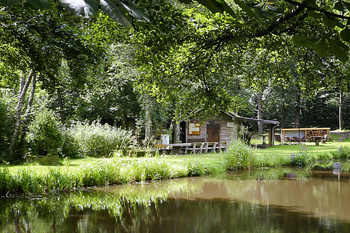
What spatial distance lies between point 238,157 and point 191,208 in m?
6.16

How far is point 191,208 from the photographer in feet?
23.4

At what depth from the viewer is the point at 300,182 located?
10445 mm

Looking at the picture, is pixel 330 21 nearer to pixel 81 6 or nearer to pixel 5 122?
pixel 81 6

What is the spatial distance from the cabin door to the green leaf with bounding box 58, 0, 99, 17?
76.0 feet

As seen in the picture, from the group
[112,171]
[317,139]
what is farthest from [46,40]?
[317,139]

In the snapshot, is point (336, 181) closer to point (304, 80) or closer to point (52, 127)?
point (304, 80)

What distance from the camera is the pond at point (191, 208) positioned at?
18.6 ft

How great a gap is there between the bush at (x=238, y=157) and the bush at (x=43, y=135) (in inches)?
251

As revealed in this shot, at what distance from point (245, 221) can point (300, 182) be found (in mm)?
5154

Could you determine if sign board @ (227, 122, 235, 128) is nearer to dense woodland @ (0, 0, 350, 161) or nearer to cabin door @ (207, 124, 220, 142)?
cabin door @ (207, 124, 220, 142)

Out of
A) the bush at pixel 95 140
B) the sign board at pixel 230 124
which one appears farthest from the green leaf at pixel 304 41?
the sign board at pixel 230 124

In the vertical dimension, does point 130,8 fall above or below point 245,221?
above

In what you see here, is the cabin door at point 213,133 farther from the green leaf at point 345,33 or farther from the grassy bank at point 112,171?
the green leaf at point 345,33

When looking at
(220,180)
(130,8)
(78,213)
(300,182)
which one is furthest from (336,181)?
(130,8)
